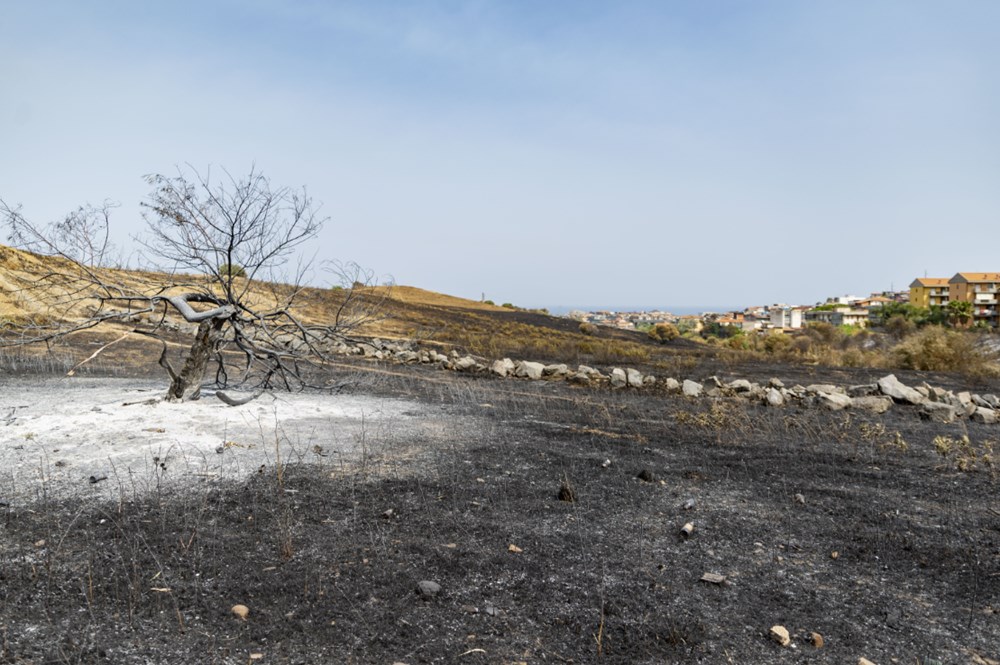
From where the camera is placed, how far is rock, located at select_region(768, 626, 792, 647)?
10.7 feet

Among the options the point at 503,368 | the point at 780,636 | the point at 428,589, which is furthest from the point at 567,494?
the point at 503,368

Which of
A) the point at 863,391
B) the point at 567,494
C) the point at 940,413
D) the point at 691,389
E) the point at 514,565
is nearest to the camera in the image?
the point at 514,565

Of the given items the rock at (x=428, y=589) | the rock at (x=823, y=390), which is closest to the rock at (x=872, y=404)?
the rock at (x=823, y=390)

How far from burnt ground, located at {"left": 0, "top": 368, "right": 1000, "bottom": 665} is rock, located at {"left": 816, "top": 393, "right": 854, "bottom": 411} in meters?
4.23

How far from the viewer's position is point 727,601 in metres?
3.68

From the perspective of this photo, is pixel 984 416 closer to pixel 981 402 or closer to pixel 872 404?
pixel 872 404

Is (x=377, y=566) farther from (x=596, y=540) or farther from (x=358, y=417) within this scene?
(x=358, y=417)

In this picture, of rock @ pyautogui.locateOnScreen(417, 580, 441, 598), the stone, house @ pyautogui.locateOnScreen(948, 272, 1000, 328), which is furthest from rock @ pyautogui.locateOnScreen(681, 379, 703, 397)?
house @ pyautogui.locateOnScreen(948, 272, 1000, 328)

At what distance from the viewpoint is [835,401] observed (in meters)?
11.1

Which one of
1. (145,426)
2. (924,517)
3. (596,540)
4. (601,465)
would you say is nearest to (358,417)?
(145,426)

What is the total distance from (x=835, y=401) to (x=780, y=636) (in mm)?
9068

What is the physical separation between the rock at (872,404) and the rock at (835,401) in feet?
0.37

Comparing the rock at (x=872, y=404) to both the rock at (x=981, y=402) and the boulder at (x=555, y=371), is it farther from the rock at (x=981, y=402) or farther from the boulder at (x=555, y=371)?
the boulder at (x=555, y=371)

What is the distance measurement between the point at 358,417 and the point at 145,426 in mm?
2523
